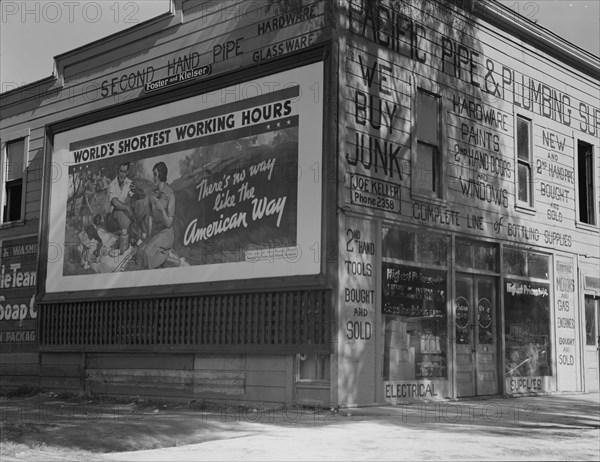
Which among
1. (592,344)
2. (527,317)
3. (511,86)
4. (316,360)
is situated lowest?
(316,360)

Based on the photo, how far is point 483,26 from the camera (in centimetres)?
1664

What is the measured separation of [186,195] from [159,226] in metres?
0.92

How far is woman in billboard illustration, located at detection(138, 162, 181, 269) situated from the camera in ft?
51.6

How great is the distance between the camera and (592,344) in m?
18.6

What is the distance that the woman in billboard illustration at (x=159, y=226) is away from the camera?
51.6ft

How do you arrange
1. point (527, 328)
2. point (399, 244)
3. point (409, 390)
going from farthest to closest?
point (527, 328) < point (399, 244) < point (409, 390)

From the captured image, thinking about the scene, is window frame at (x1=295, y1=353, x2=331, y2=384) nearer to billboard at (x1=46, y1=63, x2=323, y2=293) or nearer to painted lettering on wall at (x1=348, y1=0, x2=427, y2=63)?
billboard at (x1=46, y1=63, x2=323, y2=293)

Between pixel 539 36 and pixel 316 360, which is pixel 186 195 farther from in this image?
pixel 539 36

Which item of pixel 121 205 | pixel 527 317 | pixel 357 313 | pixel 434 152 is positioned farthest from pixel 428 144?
pixel 121 205

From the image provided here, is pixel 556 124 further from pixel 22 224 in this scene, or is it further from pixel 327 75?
pixel 22 224

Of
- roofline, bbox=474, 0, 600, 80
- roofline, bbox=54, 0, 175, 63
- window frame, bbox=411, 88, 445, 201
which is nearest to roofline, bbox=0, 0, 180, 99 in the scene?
roofline, bbox=54, 0, 175, 63

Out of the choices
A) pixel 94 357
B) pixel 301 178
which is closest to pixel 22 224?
pixel 94 357

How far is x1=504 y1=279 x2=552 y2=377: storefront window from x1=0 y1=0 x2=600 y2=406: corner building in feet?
0.18

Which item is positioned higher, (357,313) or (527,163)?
(527,163)
